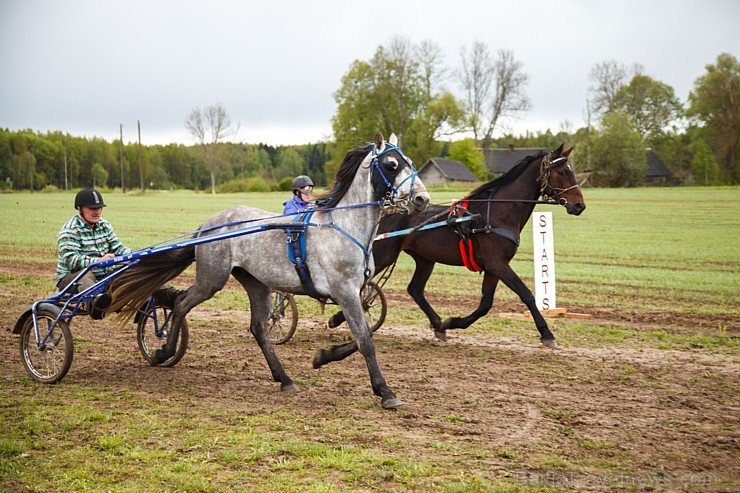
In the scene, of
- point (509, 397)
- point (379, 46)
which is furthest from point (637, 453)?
point (379, 46)

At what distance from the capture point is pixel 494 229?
8.73 m

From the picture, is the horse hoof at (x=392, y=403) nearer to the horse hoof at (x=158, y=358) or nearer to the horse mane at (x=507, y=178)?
the horse hoof at (x=158, y=358)

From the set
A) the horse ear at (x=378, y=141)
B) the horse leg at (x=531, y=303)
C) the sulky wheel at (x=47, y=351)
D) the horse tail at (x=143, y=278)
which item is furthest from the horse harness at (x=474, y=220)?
the sulky wheel at (x=47, y=351)

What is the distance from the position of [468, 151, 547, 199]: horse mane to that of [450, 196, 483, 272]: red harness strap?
7.8 inches

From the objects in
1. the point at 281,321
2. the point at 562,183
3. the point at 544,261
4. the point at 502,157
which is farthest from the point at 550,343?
the point at 502,157

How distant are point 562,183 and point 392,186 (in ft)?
11.2

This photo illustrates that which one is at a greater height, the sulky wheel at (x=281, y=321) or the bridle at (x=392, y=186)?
the bridle at (x=392, y=186)

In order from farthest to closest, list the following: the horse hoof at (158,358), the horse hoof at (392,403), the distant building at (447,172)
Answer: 1. the distant building at (447,172)
2. the horse hoof at (158,358)
3. the horse hoof at (392,403)

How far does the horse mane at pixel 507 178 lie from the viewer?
350 inches

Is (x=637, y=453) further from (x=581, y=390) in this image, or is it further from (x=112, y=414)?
(x=112, y=414)

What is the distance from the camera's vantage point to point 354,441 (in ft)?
16.7

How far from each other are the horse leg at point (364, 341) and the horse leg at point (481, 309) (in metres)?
2.93

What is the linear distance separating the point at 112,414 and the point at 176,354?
65.9 inches

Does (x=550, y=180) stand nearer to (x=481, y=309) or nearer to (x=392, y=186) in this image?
(x=481, y=309)
